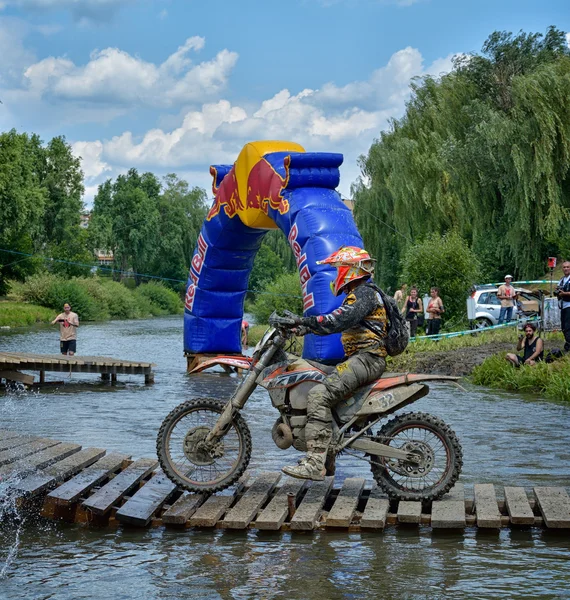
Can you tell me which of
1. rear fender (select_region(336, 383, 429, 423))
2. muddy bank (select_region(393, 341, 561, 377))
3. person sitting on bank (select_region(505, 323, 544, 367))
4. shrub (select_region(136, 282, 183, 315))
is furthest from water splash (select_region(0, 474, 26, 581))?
shrub (select_region(136, 282, 183, 315))

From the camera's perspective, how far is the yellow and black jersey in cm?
823

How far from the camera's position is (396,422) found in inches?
331

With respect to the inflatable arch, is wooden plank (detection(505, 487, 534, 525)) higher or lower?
lower

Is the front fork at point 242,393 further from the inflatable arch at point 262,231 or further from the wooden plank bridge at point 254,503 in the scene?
the inflatable arch at point 262,231

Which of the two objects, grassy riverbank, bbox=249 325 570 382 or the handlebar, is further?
grassy riverbank, bbox=249 325 570 382

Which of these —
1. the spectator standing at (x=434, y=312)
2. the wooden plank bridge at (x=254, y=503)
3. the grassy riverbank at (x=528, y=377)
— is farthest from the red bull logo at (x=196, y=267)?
the wooden plank bridge at (x=254, y=503)

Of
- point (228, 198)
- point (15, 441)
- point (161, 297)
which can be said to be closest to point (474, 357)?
point (228, 198)

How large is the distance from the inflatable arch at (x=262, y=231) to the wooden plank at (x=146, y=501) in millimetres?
6585

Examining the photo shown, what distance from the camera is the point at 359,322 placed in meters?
8.34

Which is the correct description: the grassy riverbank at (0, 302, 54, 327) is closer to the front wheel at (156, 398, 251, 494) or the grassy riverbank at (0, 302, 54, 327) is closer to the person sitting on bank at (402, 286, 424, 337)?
the person sitting on bank at (402, 286, 424, 337)

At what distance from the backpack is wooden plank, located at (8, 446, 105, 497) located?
9.63ft

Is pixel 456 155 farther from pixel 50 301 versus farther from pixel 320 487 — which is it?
pixel 50 301

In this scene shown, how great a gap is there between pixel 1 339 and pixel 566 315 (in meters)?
24.2

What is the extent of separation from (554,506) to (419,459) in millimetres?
1116
